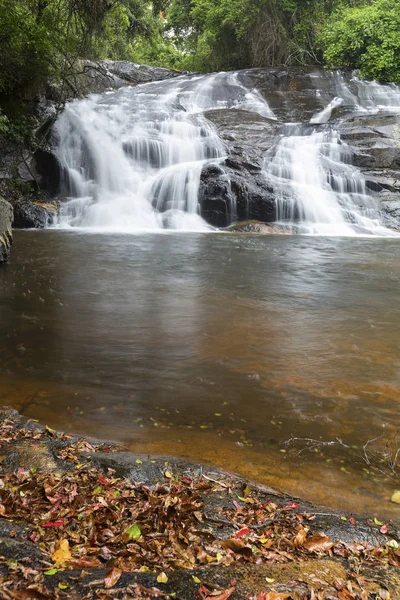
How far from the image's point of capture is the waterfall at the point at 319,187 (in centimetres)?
1524

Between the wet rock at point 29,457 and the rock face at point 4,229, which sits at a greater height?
the rock face at point 4,229

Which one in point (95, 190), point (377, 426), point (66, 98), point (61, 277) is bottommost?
Result: point (377, 426)

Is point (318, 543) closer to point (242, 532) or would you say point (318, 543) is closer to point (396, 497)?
point (242, 532)

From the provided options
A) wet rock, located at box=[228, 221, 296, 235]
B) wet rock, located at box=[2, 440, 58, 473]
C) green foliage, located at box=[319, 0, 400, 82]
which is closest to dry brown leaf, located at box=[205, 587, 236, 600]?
wet rock, located at box=[2, 440, 58, 473]

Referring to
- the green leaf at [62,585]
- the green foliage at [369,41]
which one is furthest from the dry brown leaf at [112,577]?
the green foliage at [369,41]

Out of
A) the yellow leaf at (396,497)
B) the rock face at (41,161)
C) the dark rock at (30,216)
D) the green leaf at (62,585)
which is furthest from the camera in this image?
the rock face at (41,161)

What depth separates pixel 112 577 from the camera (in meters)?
1.58

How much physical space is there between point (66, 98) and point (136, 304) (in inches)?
642

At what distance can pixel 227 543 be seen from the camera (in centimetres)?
198

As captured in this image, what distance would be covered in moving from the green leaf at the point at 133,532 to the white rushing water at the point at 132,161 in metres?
13.2

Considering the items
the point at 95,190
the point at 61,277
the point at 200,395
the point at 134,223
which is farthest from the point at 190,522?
the point at 95,190

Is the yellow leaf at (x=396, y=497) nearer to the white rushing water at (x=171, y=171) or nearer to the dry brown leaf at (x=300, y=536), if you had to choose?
the dry brown leaf at (x=300, y=536)

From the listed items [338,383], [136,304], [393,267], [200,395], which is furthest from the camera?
[393,267]

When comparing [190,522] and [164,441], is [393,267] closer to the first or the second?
[164,441]
